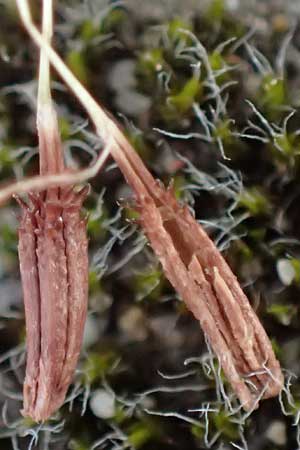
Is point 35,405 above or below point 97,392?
above

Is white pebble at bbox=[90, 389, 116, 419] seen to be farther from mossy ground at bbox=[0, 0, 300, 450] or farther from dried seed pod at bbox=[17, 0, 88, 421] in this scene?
dried seed pod at bbox=[17, 0, 88, 421]

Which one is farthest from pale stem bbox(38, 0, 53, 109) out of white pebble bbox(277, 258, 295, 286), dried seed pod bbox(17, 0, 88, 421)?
white pebble bbox(277, 258, 295, 286)

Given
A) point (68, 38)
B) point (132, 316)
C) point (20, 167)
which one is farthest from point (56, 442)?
point (68, 38)

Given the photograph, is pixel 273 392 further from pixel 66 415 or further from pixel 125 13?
pixel 125 13

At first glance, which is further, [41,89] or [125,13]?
[125,13]

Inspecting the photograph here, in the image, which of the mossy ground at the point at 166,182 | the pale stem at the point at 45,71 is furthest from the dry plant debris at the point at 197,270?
the mossy ground at the point at 166,182

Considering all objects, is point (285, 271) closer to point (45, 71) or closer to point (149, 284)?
point (149, 284)
